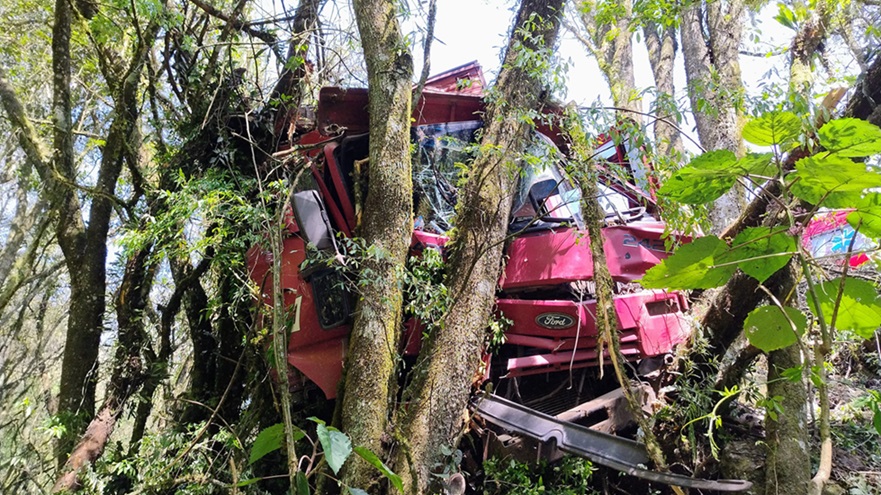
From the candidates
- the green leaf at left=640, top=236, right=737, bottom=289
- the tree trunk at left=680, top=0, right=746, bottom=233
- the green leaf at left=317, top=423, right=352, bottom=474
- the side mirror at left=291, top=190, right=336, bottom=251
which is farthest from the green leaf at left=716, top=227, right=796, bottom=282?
the tree trunk at left=680, top=0, right=746, bottom=233

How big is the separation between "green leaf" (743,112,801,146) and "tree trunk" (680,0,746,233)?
5392mm

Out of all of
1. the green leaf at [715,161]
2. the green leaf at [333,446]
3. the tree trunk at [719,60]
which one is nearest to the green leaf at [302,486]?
the green leaf at [333,446]

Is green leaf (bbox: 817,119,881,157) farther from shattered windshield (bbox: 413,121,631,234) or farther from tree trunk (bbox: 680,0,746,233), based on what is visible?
tree trunk (bbox: 680,0,746,233)

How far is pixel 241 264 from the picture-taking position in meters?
4.53

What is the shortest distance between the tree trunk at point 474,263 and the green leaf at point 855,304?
83.0 inches

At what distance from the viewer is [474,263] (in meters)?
3.69

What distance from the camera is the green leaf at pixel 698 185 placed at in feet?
3.58

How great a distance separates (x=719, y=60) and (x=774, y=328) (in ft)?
26.5

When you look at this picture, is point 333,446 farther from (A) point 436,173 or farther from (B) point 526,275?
(A) point 436,173

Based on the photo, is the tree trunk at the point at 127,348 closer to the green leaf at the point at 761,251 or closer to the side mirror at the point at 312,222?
the side mirror at the point at 312,222

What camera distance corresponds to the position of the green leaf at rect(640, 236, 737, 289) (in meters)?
1.07

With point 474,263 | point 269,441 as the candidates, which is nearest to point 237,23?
point 474,263

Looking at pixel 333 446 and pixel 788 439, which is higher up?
pixel 333 446

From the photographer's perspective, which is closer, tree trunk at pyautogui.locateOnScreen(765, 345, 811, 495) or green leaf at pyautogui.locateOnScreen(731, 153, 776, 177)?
green leaf at pyautogui.locateOnScreen(731, 153, 776, 177)
